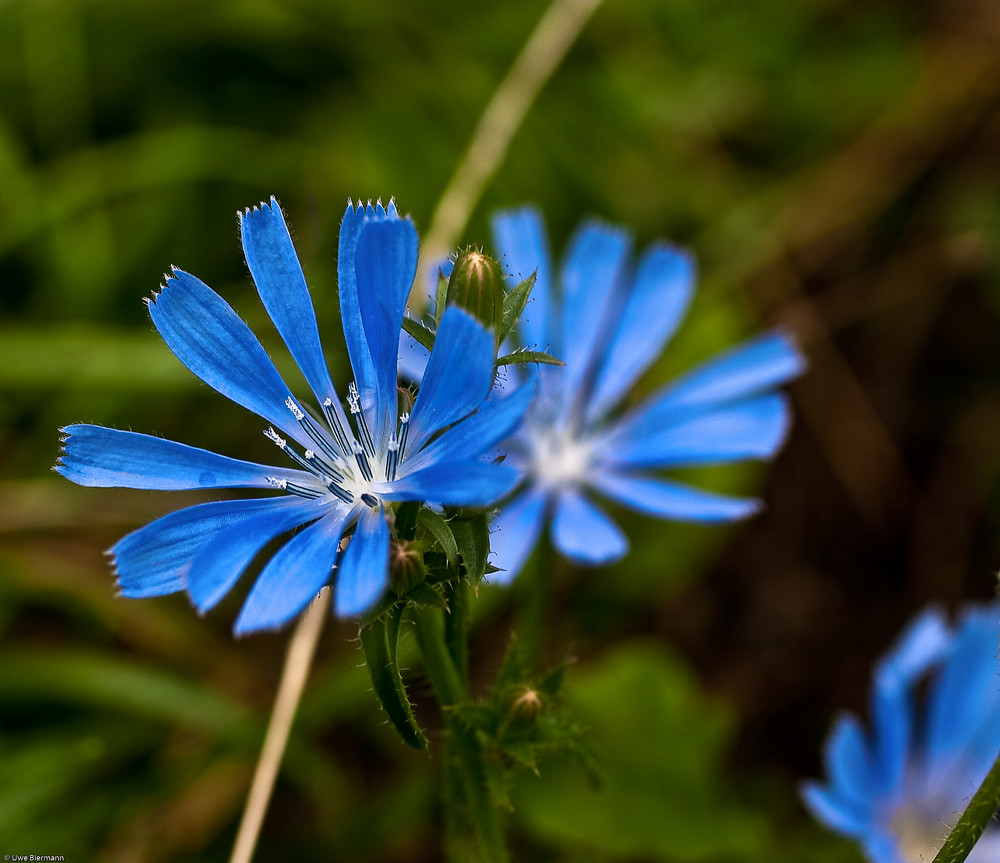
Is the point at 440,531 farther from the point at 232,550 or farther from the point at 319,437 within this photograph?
the point at 319,437

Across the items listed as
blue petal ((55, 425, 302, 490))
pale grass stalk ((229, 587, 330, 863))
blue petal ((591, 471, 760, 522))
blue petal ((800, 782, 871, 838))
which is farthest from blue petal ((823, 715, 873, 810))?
blue petal ((55, 425, 302, 490))

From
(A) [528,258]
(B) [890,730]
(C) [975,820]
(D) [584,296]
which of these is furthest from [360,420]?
(B) [890,730]

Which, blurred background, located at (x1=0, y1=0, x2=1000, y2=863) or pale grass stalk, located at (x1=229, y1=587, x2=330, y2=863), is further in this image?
blurred background, located at (x1=0, y1=0, x2=1000, y2=863)

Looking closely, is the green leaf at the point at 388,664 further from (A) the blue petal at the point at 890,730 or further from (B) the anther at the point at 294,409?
(A) the blue petal at the point at 890,730

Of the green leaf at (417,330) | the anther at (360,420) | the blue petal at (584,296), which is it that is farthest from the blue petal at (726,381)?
the green leaf at (417,330)

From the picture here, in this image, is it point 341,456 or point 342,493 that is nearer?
point 342,493

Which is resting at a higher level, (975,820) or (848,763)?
(975,820)

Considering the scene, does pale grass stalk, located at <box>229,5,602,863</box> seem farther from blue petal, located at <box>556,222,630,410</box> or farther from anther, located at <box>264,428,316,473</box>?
anther, located at <box>264,428,316,473</box>

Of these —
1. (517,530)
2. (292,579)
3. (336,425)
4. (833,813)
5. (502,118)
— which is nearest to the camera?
(292,579)
